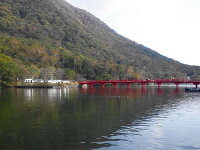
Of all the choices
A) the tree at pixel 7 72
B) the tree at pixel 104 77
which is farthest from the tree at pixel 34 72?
the tree at pixel 104 77

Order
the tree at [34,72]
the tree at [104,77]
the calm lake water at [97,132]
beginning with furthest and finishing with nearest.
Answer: the tree at [104,77] → the tree at [34,72] → the calm lake water at [97,132]

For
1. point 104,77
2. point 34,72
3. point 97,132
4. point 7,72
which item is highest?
point 34,72

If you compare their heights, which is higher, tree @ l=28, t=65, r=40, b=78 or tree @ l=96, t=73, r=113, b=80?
tree @ l=28, t=65, r=40, b=78

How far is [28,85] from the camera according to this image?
132 meters

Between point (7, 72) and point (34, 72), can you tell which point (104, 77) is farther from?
point (7, 72)

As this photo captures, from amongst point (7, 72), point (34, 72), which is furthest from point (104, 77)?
point (7, 72)

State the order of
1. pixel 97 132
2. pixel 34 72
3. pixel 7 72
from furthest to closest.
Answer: pixel 34 72, pixel 7 72, pixel 97 132

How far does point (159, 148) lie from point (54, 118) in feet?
53.1

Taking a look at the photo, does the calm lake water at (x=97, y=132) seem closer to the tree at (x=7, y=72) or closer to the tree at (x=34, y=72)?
the tree at (x=7, y=72)

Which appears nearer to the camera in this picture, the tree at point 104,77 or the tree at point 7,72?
the tree at point 7,72

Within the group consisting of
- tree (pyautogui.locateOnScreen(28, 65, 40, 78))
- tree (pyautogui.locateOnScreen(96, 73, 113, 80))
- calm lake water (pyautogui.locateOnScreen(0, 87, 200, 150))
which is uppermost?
tree (pyautogui.locateOnScreen(28, 65, 40, 78))

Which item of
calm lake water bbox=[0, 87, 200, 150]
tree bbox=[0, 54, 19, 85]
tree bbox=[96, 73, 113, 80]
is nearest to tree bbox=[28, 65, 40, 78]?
tree bbox=[0, 54, 19, 85]

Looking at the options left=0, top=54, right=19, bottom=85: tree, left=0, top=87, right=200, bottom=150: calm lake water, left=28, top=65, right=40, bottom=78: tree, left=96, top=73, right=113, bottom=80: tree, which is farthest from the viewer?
left=96, top=73, right=113, bottom=80: tree

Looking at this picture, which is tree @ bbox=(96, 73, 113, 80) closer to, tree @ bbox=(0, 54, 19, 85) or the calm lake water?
tree @ bbox=(0, 54, 19, 85)
